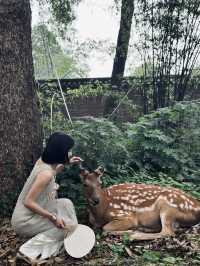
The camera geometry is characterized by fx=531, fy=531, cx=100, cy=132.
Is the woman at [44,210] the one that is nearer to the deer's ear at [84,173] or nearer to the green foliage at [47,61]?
the deer's ear at [84,173]

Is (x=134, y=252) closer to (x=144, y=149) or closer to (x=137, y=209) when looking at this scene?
(x=137, y=209)

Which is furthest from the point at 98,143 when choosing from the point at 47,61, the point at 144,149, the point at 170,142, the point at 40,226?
the point at 47,61

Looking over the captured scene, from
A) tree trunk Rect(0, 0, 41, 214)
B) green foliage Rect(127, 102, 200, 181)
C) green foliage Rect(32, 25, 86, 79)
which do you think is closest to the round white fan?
tree trunk Rect(0, 0, 41, 214)

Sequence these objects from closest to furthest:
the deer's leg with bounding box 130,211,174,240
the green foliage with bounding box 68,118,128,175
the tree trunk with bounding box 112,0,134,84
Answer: the deer's leg with bounding box 130,211,174,240, the green foliage with bounding box 68,118,128,175, the tree trunk with bounding box 112,0,134,84

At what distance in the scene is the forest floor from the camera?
15.3 ft

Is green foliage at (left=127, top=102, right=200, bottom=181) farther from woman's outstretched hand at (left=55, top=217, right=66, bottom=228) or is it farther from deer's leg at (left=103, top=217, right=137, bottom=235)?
woman's outstretched hand at (left=55, top=217, right=66, bottom=228)

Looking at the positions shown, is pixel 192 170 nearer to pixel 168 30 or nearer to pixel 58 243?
pixel 58 243

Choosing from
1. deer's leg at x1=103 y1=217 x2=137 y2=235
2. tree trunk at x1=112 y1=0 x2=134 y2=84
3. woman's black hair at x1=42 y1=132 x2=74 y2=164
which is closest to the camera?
woman's black hair at x1=42 y1=132 x2=74 y2=164

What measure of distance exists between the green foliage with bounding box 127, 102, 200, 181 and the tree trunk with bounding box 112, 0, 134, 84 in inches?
173

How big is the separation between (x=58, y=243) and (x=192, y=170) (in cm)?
307

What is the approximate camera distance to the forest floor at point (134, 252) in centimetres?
465

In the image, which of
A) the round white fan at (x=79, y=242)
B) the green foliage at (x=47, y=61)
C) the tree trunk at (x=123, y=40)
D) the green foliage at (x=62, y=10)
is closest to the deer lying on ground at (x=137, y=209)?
the round white fan at (x=79, y=242)

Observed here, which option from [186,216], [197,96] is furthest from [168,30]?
[186,216]

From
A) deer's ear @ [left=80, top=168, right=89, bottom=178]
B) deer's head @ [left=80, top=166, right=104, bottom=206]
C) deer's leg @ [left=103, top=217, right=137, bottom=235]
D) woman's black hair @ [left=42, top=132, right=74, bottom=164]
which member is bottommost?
deer's leg @ [left=103, top=217, right=137, bottom=235]
